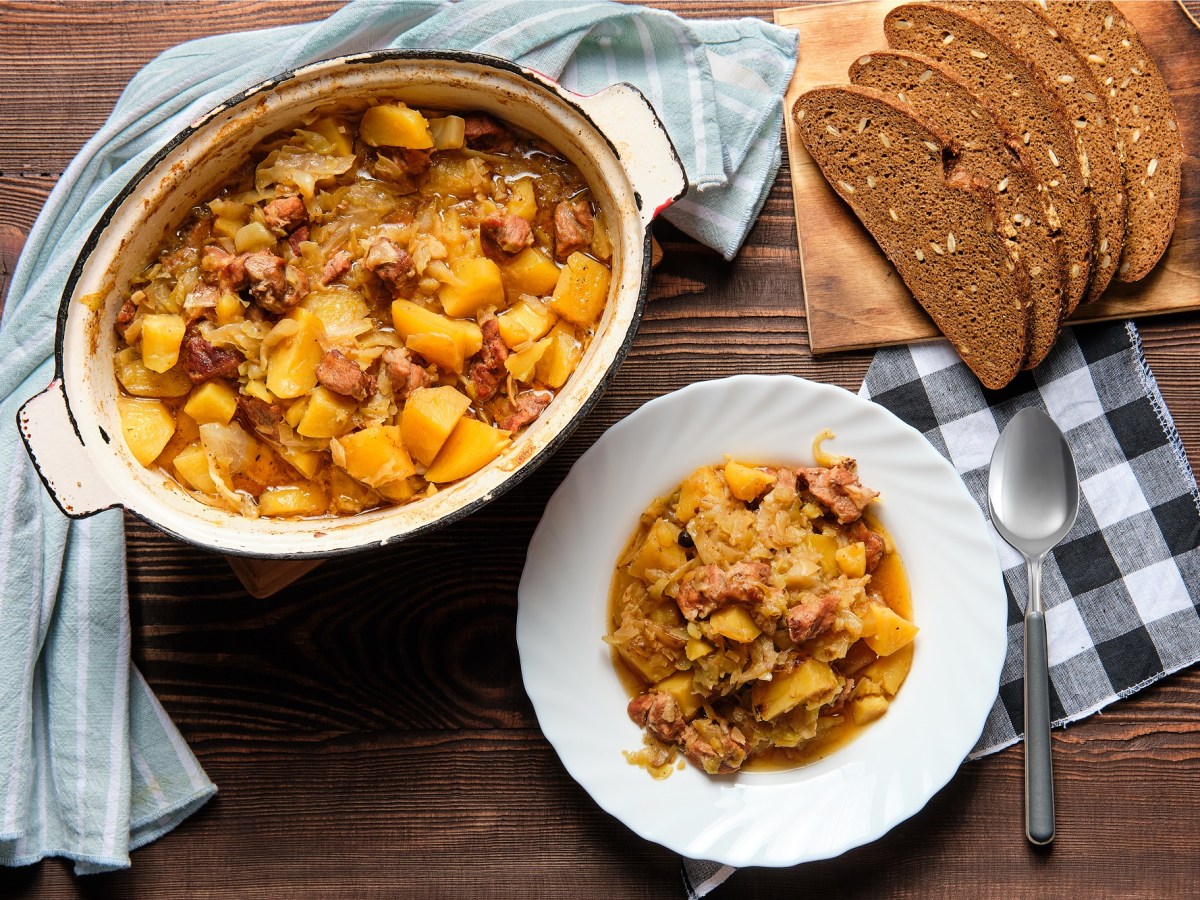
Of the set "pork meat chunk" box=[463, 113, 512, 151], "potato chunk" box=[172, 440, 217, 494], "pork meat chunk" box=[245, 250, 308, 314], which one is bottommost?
"potato chunk" box=[172, 440, 217, 494]

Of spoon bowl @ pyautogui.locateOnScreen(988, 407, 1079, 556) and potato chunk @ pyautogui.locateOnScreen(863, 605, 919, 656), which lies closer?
potato chunk @ pyautogui.locateOnScreen(863, 605, 919, 656)

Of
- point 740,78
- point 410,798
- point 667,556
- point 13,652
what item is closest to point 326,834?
point 410,798

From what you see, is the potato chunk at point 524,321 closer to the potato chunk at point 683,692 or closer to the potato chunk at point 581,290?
the potato chunk at point 581,290

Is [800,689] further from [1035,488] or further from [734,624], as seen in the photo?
[1035,488]

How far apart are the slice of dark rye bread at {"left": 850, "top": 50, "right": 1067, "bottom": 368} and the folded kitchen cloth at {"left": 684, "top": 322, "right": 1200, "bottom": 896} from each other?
171mm

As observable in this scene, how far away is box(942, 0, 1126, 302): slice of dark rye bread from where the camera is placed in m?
2.80

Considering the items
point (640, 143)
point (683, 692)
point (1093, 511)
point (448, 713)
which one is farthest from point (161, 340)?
point (1093, 511)

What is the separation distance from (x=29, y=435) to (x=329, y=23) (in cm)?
143

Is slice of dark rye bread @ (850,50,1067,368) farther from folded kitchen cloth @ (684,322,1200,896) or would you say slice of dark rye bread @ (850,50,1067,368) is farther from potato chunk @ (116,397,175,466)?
potato chunk @ (116,397,175,466)

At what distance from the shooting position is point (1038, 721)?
2.73 meters

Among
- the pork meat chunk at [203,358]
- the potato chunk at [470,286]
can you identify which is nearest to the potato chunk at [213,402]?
Result: the pork meat chunk at [203,358]

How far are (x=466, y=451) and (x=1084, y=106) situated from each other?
7.27ft

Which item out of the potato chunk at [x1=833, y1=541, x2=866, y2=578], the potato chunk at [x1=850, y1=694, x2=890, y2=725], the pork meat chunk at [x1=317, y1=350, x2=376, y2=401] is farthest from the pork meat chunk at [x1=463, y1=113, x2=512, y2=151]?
the potato chunk at [x1=850, y1=694, x2=890, y2=725]

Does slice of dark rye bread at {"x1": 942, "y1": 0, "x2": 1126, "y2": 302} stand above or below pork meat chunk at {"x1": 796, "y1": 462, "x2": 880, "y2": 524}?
above
